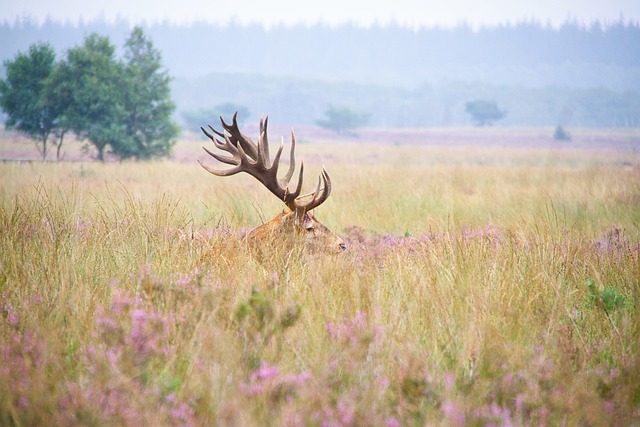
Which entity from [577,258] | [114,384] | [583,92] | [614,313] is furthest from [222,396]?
[583,92]

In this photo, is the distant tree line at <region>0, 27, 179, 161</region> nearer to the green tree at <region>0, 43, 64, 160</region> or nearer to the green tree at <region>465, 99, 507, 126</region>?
the green tree at <region>0, 43, 64, 160</region>

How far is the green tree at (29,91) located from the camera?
24.6 meters

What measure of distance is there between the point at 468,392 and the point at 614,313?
165 cm

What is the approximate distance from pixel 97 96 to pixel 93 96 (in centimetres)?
17

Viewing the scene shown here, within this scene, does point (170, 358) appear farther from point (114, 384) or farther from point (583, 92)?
point (583, 92)

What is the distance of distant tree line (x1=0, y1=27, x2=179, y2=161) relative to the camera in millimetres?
23469

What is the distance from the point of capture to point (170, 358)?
2.98m

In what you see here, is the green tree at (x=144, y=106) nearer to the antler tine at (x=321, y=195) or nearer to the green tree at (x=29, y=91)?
the green tree at (x=29, y=91)

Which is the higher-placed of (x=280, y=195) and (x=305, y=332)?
(x=280, y=195)

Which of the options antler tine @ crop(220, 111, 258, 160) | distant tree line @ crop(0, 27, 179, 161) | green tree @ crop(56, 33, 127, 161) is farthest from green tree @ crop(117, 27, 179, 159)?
antler tine @ crop(220, 111, 258, 160)

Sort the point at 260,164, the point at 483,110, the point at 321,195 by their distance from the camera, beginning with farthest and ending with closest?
the point at 483,110, the point at 260,164, the point at 321,195

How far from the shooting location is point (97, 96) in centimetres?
2348

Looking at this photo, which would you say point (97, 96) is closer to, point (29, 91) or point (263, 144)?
point (29, 91)

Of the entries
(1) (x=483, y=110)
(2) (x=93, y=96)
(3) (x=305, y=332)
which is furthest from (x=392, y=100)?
(3) (x=305, y=332)
